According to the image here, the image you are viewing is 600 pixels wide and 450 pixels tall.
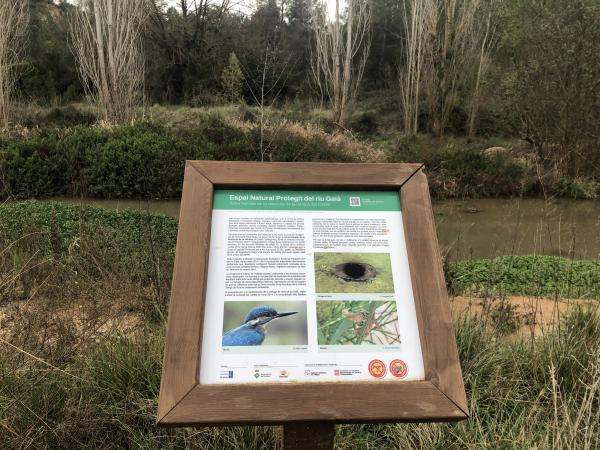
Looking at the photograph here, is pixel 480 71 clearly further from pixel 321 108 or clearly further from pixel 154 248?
pixel 154 248

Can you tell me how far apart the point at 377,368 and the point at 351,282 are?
295mm

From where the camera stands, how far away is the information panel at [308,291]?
5.51ft

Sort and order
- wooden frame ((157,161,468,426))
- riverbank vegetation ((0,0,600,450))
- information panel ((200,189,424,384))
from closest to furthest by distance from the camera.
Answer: wooden frame ((157,161,468,426))
information panel ((200,189,424,384))
riverbank vegetation ((0,0,600,450))

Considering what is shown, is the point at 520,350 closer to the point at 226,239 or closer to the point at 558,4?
the point at 226,239

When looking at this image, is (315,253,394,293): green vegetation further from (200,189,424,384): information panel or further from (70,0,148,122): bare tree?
(70,0,148,122): bare tree

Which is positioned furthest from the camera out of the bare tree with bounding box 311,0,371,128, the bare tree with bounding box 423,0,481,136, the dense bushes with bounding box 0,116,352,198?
the bare tree with bounding box 423,0,481,136

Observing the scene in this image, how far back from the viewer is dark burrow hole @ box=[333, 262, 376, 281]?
184cm

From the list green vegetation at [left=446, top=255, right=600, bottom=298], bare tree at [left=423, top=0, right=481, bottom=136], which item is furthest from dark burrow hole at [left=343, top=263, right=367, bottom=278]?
bare tree at [left=423, top=0, right=481, bottom=136]

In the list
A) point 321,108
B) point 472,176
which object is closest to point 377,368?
point 472,176

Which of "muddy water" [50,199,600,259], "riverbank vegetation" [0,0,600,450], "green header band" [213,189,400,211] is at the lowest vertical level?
"muddy water" [50,199,600,259]

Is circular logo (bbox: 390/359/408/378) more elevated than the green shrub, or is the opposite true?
circular logo (bbox: 390/359/408/378)

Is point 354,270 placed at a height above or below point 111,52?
below

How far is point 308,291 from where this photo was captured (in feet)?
5.90

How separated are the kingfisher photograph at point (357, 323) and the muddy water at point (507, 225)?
5572mm
